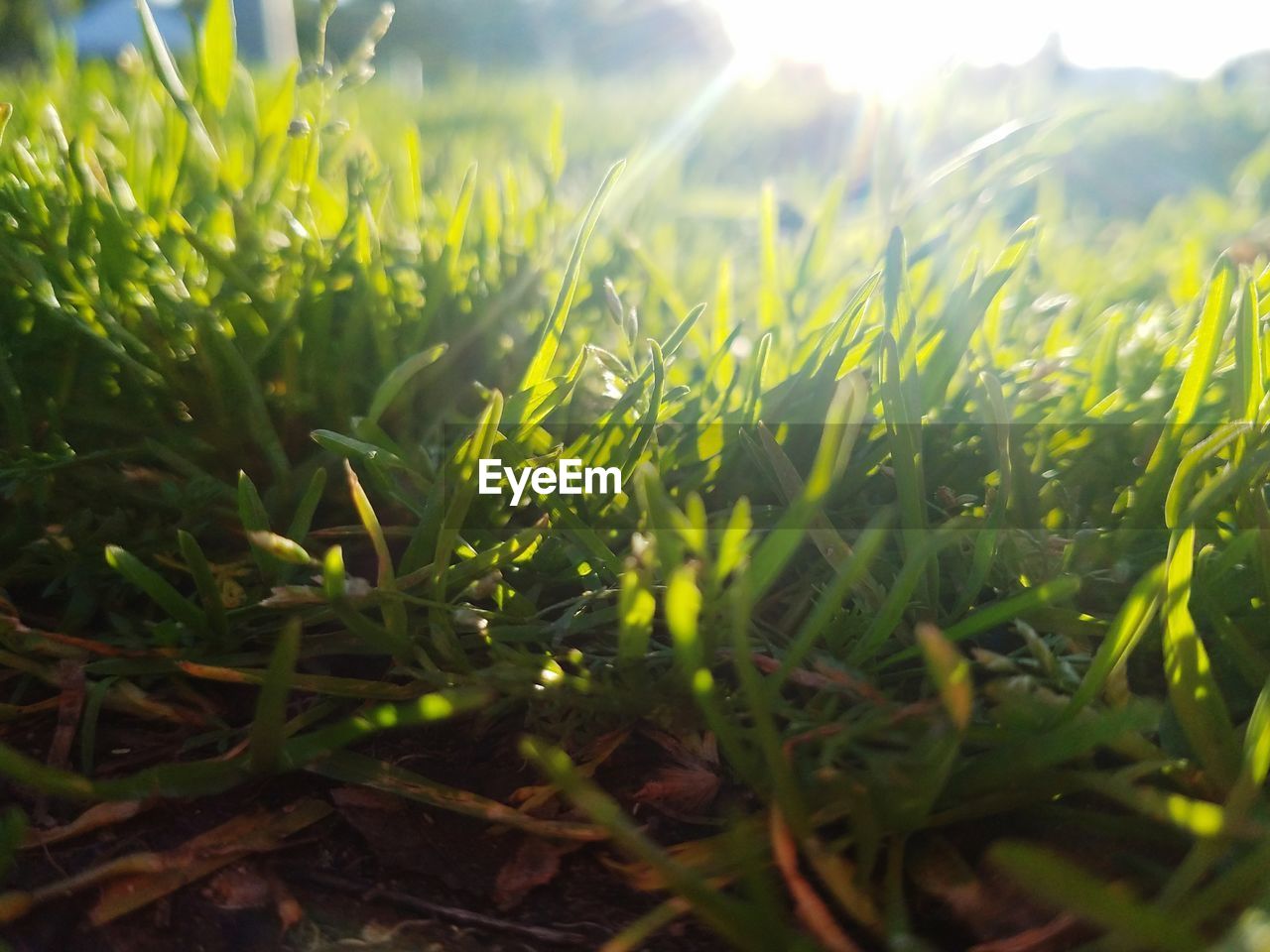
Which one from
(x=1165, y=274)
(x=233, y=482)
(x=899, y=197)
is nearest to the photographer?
(x=233, y=482)

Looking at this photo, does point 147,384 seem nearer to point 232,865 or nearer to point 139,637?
point 139,637

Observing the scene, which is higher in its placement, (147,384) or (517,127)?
(517,127)

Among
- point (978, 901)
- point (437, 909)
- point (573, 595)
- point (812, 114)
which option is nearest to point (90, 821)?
point (437, 909)

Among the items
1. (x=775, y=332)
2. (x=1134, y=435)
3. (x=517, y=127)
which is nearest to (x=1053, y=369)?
(x=1134, y=435)

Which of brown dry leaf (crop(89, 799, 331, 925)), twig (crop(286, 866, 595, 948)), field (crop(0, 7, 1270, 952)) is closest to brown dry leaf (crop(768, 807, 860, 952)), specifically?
field (crop(0, 7, 1270, 952))

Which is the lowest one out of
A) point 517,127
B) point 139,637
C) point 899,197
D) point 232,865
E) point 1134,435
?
point 232,865

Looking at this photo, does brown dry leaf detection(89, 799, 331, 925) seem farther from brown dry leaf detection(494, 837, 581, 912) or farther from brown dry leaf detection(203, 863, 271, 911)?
brown dry leaf detection(494, 837, 581, 912)

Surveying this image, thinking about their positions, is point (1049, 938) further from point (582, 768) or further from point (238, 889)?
point (238, 889)
